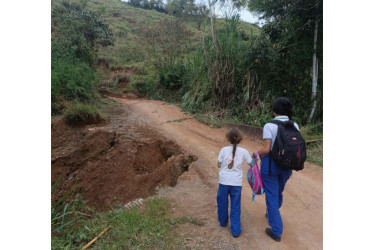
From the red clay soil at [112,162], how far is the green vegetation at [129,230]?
0.72 metres

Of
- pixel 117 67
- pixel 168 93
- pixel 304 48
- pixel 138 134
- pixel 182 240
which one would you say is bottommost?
pixel 182 240

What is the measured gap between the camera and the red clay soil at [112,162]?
15.2 ft

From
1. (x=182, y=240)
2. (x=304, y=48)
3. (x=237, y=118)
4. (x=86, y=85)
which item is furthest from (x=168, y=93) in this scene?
(x=182, y=240)

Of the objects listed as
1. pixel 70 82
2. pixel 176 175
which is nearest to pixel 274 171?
pixel 176 175

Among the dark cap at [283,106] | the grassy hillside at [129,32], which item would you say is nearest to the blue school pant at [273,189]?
the dark cap at [283,106]

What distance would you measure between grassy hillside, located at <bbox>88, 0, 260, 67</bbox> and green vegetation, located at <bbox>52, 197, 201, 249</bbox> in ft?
26.4

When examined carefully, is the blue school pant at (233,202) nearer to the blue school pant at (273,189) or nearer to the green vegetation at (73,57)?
the blue school pant at (273,189)

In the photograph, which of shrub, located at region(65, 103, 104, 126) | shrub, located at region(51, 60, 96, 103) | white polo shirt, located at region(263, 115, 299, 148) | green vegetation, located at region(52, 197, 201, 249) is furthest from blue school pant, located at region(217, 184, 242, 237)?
shrub, located at region(51, 60, 96, 103)

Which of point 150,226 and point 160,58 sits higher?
point 160,58

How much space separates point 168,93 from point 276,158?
38.0 feet

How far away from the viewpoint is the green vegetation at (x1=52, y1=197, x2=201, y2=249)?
281 cm

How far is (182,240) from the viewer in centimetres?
284

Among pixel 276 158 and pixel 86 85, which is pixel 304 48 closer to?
pixel 276 158

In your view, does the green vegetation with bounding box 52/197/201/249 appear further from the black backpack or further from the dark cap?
the dark cap
